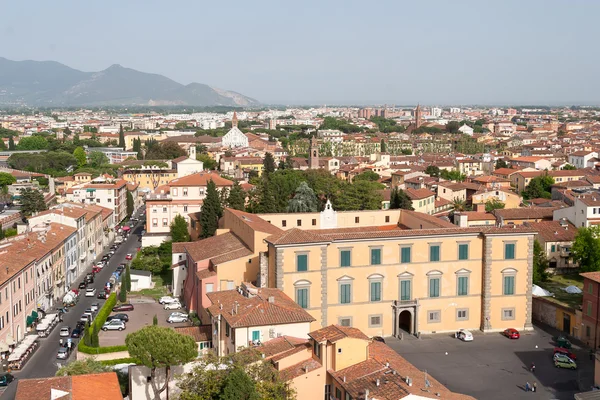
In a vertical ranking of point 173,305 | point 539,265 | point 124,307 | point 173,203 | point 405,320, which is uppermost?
point 173,203

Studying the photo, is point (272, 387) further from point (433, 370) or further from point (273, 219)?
point (273, 219)

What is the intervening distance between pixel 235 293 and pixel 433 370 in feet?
24.8

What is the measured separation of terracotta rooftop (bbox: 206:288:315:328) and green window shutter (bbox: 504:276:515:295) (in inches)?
420

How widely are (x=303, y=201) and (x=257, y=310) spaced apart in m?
26.5

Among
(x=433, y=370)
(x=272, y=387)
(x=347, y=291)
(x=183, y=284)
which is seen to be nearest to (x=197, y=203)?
(x=183, y=284)

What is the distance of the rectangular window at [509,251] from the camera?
31.7m

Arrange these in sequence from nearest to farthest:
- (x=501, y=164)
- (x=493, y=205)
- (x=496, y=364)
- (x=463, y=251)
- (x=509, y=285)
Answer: (x=496, y=364) < (x=463, y=251) < (x=509, y=285) < (x=493, y=205) < (x=501, y=164)

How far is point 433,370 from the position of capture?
26391mm

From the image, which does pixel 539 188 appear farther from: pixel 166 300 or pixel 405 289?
pixel 166 300

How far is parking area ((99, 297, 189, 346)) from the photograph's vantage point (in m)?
30.6

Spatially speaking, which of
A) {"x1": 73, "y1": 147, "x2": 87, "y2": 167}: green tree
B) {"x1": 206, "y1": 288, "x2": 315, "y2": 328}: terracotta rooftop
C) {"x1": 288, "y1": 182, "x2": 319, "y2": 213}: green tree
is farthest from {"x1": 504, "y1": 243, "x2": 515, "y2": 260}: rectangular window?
{"x1": 73, "y1": 147, "x2": 87, "y2": 167}: green tree

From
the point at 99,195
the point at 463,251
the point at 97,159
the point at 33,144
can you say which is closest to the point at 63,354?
the point at 463,251

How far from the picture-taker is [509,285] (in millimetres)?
31938

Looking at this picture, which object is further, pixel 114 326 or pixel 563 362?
pixel 114 326
